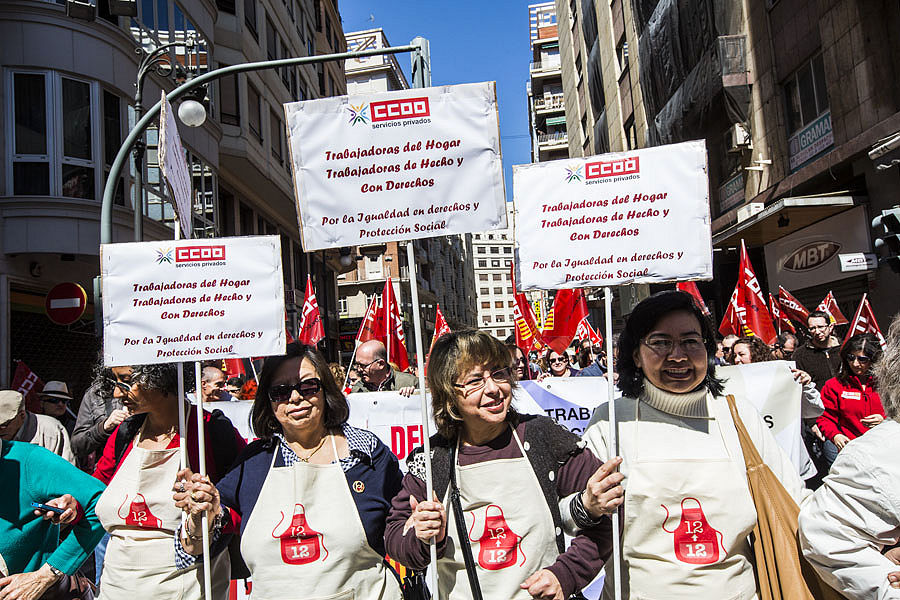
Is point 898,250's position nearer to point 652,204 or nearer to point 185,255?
point 652,204

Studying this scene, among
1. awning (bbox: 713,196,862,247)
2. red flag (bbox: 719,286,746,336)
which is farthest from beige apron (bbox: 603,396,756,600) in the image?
awning (bbox: 713,196,862,247)

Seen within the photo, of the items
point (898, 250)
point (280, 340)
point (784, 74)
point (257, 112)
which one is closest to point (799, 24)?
point (784, 74)

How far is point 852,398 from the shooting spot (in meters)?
6.36

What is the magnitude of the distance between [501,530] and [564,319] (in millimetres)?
8560

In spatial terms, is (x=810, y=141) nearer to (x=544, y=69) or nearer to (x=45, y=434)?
(x=45, y=434)

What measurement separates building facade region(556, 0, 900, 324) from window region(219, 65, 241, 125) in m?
12.7

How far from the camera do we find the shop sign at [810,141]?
44.9 feet

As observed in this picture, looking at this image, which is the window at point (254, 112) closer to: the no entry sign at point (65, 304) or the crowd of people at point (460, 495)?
the no entry sign at point (65, 304)

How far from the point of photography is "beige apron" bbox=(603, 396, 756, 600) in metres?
2.72

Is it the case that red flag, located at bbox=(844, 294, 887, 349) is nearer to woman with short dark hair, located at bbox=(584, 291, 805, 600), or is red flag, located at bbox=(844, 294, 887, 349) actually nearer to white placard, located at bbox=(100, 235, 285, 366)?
woman with short dark hair, located at bbox=(584, 291, 805, 600)

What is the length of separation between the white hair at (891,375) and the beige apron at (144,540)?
109 inches

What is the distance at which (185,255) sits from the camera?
3518mm

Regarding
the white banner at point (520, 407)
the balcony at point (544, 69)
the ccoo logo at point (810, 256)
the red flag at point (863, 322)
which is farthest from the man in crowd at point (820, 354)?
the balcony at point (544, 69)

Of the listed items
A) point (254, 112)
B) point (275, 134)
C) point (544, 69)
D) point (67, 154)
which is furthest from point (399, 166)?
point (544, 69)
